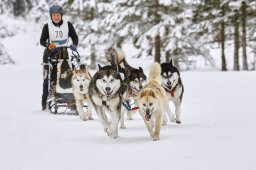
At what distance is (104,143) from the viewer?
225 inches

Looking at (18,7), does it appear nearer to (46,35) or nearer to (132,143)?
(46,35)

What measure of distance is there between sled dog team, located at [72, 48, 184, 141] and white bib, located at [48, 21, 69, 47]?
1466 millimetres

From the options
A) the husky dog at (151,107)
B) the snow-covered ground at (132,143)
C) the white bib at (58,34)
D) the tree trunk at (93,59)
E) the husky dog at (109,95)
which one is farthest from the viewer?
the tree trunk at (93,59)

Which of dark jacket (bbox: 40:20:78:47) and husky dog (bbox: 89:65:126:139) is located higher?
dark jacket (bbox: 40:20:78:47)

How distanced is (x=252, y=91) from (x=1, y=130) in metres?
8.79

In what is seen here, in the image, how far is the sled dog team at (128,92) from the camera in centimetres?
577

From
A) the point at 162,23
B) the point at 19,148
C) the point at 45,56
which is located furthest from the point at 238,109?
the point at 162,23

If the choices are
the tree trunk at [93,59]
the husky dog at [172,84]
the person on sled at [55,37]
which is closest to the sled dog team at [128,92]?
the husky dog at [172,84]

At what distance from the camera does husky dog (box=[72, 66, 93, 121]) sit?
8266 millimetres

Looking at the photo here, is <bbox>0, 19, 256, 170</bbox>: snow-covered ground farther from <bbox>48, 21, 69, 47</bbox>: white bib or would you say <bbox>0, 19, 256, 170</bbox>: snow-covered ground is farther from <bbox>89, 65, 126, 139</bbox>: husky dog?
<bbox>48, 21, 69, 47</bbox>: white bib

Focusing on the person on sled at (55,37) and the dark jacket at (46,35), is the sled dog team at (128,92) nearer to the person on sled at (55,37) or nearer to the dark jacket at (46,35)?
the person on sled at (55,37)

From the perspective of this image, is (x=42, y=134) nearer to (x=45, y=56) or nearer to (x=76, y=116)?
(x=76, y=116)

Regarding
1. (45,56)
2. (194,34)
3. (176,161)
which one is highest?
(194,34)

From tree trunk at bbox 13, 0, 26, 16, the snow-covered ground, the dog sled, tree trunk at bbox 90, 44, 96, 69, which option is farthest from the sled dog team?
tree trunk at bbox 13, 0, 26, 16
